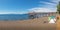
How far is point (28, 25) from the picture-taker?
1.62m

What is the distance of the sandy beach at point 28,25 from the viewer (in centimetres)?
161

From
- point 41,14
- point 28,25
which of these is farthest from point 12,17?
point 41,14

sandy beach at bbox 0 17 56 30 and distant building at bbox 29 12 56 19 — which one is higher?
distant building at bbox 29 12 56 19

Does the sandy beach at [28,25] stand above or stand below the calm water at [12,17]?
below

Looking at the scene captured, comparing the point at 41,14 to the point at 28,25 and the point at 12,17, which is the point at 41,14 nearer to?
the point at 28,25

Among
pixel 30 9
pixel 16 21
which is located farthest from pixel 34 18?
pixel 16 21

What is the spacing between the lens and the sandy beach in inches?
63.2

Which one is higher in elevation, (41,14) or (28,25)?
(41,14)

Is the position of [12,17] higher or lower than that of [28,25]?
higher

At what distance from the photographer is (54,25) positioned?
5.30ft

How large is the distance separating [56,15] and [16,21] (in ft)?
1.61

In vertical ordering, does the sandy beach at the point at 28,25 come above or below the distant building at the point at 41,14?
below

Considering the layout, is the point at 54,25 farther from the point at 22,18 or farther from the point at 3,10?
the point at 3,10

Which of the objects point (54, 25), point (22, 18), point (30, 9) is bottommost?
point (54, 25)
